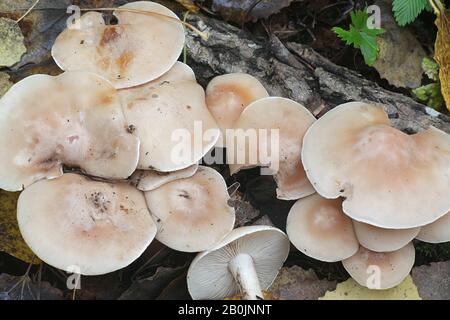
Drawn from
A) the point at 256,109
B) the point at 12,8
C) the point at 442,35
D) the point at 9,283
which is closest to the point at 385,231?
the point at 256,109

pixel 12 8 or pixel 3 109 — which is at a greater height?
pixel 12 8

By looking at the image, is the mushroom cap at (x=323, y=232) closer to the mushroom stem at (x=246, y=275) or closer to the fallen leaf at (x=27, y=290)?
the mushroom stem at (x=246, y=275)

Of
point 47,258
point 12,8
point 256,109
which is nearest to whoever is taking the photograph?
point 47,258

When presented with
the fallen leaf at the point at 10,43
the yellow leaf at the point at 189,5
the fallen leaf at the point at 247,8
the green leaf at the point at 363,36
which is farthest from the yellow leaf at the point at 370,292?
the fallen leaf at the point at 10,43

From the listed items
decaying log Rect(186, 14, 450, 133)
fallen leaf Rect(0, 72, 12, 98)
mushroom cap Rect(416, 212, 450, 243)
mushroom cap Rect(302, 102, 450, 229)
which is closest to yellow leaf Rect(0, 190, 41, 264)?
fallen leaf Rect(0, 72, 12, 98)

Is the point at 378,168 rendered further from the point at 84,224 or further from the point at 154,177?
the point at 84,224

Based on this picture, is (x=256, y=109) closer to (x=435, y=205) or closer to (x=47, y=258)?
(x=435, y=205)

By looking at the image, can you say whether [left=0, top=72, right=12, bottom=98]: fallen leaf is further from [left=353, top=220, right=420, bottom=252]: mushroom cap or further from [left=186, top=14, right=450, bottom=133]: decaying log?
[left=353, top=220, right=420, bottom=252]: mushroom cap
